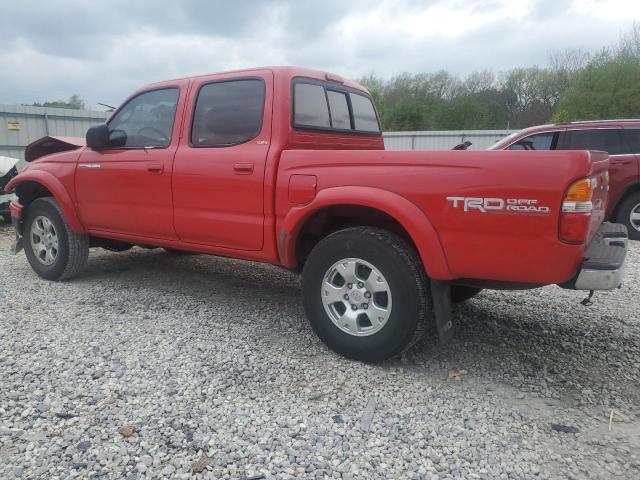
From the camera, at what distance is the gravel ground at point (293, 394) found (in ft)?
7.40

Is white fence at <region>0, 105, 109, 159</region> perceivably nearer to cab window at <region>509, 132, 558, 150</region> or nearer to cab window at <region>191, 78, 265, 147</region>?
cab window at <region>191, 78, 265, 147</region>

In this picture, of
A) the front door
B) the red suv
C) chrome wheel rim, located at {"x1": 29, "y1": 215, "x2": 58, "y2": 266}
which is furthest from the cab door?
the red suv

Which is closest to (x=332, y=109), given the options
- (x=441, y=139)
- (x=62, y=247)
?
(x=62, y=247)

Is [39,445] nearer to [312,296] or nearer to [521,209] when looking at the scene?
[312,296]

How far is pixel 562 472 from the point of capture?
218cm

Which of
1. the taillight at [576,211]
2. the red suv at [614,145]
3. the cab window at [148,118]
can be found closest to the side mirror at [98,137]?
the cab window at [148,118]

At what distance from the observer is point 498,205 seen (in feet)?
8.41

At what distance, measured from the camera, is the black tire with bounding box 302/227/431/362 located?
2895 mm

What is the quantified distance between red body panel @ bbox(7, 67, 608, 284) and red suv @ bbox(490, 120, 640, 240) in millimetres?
4298

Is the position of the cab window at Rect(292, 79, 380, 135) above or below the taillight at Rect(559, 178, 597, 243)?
above

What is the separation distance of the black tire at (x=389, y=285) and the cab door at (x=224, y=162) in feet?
1.92

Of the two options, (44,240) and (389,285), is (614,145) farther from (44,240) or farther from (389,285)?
(44,240)

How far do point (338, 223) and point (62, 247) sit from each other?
3.03 meters

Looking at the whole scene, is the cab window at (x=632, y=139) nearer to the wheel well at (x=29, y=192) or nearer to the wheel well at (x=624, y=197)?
the wheel well at (x=624, y=197)
